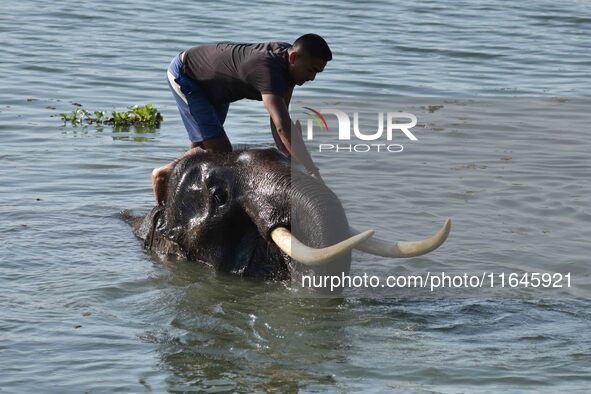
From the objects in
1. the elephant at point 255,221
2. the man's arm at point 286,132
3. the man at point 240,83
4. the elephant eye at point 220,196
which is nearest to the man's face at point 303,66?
the man at point 240,83

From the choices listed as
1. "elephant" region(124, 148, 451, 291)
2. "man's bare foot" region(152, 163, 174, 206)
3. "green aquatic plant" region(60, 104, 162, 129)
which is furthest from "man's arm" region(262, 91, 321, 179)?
"green aquatic plant" region(60, 104, 162, 129)

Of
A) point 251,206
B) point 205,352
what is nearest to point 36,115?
point 251,206

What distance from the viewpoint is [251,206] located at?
791cm

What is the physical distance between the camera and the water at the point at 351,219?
6578 millimetres

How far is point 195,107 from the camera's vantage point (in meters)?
8.72

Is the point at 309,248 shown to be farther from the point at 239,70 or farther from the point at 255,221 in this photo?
the point at 239,70

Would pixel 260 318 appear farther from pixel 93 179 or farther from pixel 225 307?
pixel 93 179

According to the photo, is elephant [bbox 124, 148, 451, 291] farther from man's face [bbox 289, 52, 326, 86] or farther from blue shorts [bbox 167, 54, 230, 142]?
man's face [bbox 289, 52, 326, 86]

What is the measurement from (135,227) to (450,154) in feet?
11.6

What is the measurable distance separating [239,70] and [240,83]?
0.56 feet
